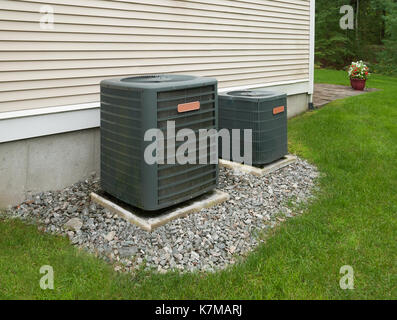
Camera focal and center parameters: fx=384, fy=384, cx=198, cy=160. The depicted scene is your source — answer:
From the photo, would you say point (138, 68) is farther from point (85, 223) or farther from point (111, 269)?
point (111, 269)

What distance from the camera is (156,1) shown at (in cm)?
444

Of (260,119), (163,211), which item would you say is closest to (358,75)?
(260,119)

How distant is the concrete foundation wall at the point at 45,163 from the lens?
3.46 m

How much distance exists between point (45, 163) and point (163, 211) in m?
1.30

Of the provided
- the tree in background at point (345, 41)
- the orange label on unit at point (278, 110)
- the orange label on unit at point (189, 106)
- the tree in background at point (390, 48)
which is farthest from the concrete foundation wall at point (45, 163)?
the tree in background at point (390, 48)

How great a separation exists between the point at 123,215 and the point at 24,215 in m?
0.91

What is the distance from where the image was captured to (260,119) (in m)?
4.48

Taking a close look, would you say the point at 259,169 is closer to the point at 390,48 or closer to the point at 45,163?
the point at 45,163

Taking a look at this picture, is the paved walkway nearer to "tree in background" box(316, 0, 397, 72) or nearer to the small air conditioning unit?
the small air conditioning unit

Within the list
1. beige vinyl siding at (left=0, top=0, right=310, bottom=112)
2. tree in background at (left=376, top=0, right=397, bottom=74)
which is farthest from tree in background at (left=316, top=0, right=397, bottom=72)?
beige vinyl siding at (left=0, top=0, right=310, bottom=112)

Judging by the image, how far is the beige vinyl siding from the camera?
3383mm
